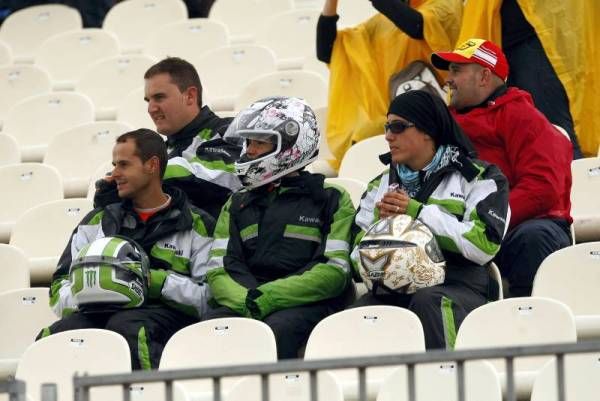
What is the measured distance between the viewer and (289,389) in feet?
23.7

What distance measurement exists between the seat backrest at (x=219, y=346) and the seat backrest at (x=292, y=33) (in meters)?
4.38

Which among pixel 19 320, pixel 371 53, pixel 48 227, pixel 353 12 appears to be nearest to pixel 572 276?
pixel 371 53

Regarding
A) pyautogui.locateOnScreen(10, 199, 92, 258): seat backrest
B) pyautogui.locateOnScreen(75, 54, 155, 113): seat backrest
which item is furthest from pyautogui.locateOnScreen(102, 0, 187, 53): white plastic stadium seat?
pyautogui.locateOnScreen(10, 199, 92, 258): seat backrest

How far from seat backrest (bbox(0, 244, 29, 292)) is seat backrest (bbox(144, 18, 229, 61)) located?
3.16m

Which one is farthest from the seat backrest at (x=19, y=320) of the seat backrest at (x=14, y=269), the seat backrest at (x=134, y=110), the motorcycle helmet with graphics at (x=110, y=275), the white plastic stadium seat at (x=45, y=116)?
the white plastic stadium seat at (x=45, y=116)

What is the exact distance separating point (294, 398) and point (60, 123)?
4482 millimetres

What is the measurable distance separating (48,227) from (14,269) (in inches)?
21.0

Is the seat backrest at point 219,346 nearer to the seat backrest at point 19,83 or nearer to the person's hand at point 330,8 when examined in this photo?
the person's hand at point 330,8

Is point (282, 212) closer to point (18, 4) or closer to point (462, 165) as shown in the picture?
point (462, 165)

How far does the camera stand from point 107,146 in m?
10.6

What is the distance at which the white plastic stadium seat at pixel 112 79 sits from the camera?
11.7 metres

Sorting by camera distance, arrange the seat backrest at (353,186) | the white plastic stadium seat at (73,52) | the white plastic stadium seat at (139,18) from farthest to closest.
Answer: the white plastic stadium seat at (139,18), the white plastic stadium seat at (73,52), the seat backrest at (353,186)

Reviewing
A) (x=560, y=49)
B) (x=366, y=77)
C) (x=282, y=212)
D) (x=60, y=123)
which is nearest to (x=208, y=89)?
(x=60, y=123)

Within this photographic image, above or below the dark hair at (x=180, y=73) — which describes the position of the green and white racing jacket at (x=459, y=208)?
below
